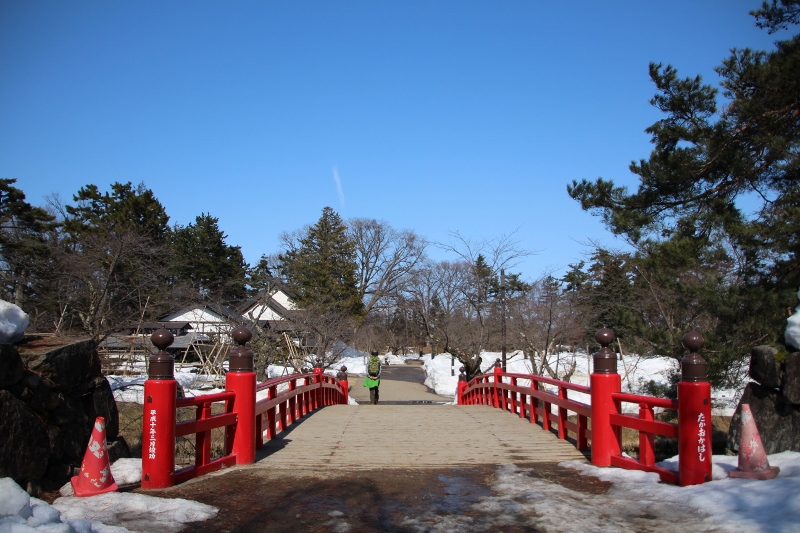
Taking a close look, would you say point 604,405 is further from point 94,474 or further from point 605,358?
point 94,474

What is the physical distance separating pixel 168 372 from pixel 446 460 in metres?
3.57

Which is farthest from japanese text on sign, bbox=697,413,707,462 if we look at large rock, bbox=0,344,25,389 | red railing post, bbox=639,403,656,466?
large rock, bbox=0,344,25,389

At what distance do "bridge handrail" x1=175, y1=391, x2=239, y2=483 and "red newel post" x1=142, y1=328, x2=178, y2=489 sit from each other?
8.5 inches

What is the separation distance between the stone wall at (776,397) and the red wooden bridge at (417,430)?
3.72 ft

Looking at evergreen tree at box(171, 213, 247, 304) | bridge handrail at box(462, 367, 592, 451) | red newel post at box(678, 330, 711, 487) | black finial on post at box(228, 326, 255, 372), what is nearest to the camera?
red newel post at box(678, 330, 711, 487)

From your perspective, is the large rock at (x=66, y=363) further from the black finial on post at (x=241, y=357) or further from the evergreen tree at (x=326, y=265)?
the evergreen tree at (x=326, y=265)

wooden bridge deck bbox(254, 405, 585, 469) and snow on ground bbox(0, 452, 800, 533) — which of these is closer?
snow on ground bbox(0, 452, 800, 533)

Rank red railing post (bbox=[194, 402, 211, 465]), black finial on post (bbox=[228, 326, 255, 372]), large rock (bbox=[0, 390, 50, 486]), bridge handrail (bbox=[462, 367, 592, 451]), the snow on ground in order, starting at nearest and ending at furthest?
the snow on ground → large rock (bbox=[0, 390, 50, 486]) → red railing post (bbox=[194, 402, 211, 465]) → black finial on post (bbox=[228, 326, 255, 372]) → bridge handrail (bbox=[462, 367, 592, 451])

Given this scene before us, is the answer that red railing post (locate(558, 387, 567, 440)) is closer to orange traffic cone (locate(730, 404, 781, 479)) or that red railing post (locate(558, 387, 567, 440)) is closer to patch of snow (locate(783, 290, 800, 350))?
patch of snow (locate(783, 290, 800, 350))

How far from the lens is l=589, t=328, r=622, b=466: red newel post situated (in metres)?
7.12

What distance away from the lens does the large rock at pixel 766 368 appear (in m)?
6.55

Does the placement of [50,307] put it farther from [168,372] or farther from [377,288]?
[377,288]

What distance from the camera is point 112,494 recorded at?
5.28 metres

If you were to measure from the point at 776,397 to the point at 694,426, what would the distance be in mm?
1582
